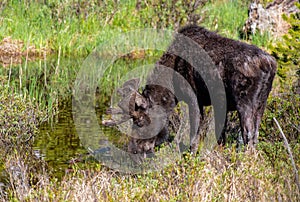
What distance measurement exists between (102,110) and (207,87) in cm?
410

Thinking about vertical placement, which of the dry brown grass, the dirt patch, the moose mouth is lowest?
the dry brown grass

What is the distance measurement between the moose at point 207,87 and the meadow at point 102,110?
44cm

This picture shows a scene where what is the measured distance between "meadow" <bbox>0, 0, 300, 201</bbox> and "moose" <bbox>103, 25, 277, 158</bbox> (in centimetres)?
44

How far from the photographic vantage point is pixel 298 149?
6484 millimetres

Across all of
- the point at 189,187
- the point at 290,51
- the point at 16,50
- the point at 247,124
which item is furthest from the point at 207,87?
the point at 16,50

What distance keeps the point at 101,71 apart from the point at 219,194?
8.01 m

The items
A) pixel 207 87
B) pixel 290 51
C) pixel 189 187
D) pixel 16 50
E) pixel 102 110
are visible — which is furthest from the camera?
pixel 16 50

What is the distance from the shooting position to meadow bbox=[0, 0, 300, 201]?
5.74 metres

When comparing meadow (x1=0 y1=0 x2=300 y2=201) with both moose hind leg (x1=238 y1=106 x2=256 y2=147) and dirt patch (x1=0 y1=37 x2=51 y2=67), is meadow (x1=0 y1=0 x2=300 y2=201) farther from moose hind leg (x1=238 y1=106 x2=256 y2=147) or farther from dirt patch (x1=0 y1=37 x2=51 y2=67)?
moose hind leg (x1=238 y1=106 x2=256 y2=147)

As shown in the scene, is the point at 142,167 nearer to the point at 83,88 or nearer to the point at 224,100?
the point at 224,100

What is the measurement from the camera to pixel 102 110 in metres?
11.3

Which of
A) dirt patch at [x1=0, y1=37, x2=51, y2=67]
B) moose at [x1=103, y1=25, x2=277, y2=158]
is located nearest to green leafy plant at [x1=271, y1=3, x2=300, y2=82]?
moose at [x1=103, y1=25, x2=277, y2=158]

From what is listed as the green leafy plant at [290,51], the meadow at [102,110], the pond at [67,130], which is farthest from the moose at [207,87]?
the green leafy plant at [290,51]

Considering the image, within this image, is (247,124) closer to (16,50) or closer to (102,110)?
(102,110)
